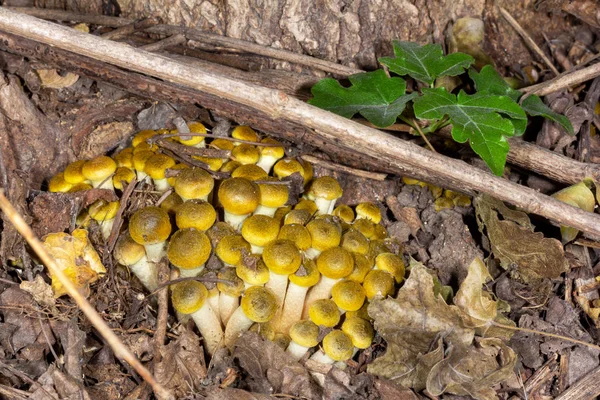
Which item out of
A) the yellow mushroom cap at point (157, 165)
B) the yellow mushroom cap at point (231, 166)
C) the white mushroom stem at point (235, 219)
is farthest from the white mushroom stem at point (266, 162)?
the yellow mushroom cap at point (157, 165)

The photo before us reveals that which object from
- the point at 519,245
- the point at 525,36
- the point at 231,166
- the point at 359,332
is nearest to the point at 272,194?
the point at 231,166

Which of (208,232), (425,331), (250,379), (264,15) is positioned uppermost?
(264,15)

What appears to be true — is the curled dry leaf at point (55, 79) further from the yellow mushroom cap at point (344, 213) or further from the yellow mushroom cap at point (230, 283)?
the yellow mushroom cap at point (344, 213)

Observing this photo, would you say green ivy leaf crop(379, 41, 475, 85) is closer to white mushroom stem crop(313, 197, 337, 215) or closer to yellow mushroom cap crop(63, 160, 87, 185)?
white mushroom stem crop(313, 197, 337, 215)

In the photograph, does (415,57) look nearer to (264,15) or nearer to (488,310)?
(264,15)

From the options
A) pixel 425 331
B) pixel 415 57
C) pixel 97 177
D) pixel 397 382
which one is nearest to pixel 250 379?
pixel 397 382
